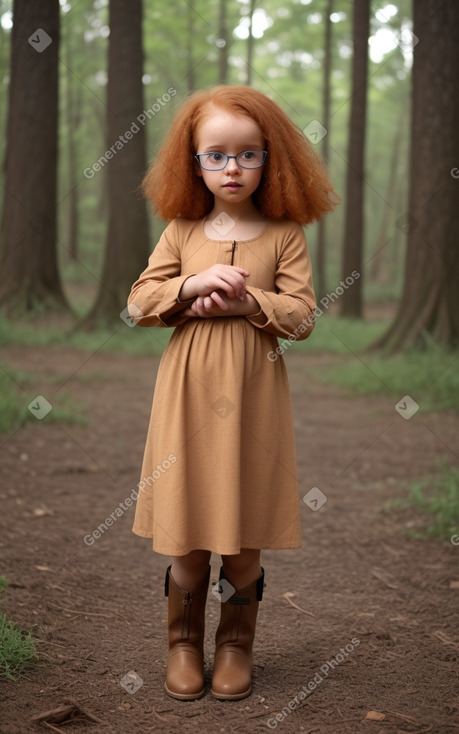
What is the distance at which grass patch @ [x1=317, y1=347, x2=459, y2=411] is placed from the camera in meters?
6.77

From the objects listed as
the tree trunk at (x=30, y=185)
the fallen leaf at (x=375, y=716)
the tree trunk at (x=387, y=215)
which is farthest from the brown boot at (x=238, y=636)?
the tree trunk at (x=387, y=215)

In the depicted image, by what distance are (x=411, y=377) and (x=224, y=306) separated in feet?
→ 17.7

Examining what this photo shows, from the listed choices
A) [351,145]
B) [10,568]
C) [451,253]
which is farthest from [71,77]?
[10,568]

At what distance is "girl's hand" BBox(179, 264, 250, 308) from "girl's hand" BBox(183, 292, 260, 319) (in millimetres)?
17

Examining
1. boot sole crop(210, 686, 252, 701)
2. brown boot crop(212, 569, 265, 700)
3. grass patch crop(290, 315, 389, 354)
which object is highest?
brown boot crop(212, 569, 265, 700)

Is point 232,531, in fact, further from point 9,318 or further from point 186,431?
point 9,318

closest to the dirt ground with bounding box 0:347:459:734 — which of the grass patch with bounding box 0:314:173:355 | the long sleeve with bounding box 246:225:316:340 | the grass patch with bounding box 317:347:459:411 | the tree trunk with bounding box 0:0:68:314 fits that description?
the grass patch with bounding box 317:347:459:411

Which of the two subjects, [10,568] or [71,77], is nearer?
[10,568]

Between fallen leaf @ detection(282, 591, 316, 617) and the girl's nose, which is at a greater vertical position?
the girl's nose

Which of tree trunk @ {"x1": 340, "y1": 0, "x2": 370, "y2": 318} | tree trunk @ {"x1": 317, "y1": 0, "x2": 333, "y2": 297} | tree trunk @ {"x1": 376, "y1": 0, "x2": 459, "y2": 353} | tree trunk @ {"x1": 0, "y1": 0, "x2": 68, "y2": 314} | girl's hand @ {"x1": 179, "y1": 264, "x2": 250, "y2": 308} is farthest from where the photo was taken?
tree trunk @ {"x1": 317, "y1": 0, "x2": 333, "y2": 297}

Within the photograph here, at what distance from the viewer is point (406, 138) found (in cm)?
3086

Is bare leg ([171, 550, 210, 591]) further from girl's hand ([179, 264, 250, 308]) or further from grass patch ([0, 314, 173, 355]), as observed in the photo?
grass patch ([0, 314, 173, 355])

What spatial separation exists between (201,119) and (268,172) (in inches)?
10.4

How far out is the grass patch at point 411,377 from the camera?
677 cm
